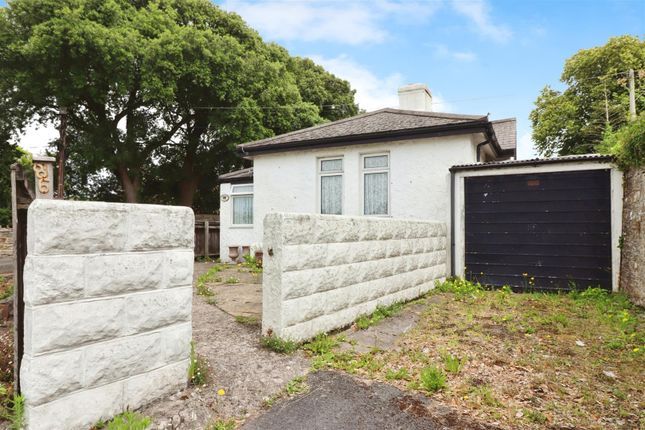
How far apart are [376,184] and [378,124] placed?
174 centimetres

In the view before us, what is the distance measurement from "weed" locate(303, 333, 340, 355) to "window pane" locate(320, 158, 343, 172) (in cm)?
679

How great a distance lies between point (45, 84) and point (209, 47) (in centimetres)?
737

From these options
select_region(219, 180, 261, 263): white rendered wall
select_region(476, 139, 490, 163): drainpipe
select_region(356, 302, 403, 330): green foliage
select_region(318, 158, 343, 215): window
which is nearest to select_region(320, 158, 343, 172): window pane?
select_region(318, 158, 343, 215): window

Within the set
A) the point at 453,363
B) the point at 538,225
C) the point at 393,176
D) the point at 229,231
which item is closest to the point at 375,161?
the point at 393,176

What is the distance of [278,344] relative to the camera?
3.58 meters

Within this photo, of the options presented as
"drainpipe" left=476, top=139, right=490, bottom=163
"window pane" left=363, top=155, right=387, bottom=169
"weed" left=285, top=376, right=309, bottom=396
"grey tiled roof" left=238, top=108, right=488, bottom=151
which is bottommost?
"weed" left=285, top=376, right=309, bottom=396

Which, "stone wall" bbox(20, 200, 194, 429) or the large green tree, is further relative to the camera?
the large green tree

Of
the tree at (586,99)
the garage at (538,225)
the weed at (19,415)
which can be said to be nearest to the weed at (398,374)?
the weed at (19,415)

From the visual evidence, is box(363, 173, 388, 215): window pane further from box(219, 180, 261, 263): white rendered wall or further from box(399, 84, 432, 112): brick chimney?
box(219, 180, 261, 263): white rendered wall

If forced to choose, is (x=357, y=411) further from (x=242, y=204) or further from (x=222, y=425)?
(x=242, y=204)

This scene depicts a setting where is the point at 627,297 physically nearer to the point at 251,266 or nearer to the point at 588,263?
the point at 588,263

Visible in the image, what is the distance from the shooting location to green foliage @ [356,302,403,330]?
4723mm

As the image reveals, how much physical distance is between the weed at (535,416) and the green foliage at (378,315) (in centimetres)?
219

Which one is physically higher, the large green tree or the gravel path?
the large green tree
